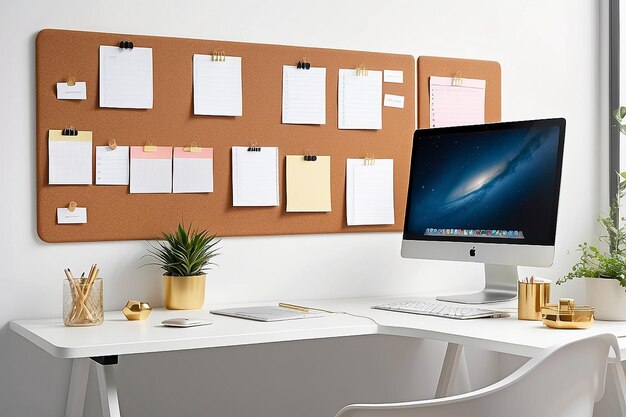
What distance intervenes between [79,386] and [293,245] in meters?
0.80

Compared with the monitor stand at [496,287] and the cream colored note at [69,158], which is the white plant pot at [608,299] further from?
the cream colored note at [69,158]

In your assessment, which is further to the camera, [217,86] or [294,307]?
[217,86]

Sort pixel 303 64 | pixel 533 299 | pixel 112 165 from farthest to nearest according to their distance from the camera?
pixel 303 64, pixel 112 165, pixel 533 299

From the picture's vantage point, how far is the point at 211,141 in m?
2.63

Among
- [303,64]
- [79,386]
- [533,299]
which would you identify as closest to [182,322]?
[79,386]

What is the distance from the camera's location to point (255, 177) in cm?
269

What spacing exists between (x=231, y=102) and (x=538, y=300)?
3.60 feet

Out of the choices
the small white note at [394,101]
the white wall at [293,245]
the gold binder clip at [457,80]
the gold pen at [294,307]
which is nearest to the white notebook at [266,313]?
the gold pen at [294,307]

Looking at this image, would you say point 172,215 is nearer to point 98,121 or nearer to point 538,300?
point 98,121

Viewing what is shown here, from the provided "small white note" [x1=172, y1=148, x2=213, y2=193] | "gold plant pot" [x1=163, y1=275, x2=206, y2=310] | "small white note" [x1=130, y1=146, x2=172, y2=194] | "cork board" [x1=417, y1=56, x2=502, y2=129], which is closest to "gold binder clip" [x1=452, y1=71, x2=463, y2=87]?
"cork board" [x1=417, y1=56, x2=502, y2=129]

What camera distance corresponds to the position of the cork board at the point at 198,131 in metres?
2.44

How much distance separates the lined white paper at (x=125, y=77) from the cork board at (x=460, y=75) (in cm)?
96

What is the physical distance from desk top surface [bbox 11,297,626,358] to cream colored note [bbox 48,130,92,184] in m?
0.40

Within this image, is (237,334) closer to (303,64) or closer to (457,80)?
(303,64)
